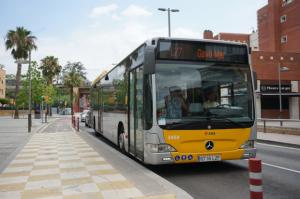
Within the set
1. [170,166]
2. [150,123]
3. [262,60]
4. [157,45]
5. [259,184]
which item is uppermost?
[262,60]

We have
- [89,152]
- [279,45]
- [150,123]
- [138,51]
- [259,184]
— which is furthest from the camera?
[279,45]

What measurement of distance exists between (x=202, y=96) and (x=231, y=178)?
199cm

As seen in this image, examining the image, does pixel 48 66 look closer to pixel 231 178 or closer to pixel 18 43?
pixel 18 43

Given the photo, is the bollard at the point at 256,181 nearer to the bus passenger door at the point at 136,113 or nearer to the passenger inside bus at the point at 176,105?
the passenger inside bus at the point at 176,105

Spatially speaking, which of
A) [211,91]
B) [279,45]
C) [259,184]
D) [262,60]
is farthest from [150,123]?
[279,45]

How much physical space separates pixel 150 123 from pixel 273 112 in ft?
126

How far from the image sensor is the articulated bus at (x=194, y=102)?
26.0ft

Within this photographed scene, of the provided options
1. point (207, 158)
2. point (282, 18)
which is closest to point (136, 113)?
point (207, 158)

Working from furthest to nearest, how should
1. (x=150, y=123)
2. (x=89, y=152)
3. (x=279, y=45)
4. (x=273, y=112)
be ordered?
1. (x=279, y=45)
2. (x=273, y=112)
3. (x=89, y=152)
4. (x=150, y=123)

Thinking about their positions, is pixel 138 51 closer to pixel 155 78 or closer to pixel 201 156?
pixel 155 78

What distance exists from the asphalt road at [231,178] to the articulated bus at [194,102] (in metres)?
0.51

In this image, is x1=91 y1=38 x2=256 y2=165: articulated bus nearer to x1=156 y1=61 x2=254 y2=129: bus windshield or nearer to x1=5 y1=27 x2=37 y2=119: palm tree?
x1=156 y1=61 x2=254 y2=129: bus windshield

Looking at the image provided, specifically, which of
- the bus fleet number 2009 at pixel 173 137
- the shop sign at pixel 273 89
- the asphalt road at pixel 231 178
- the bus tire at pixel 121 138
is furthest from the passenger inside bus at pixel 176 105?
the shop sign at pixel 273 89

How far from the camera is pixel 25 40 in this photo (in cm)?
5581
